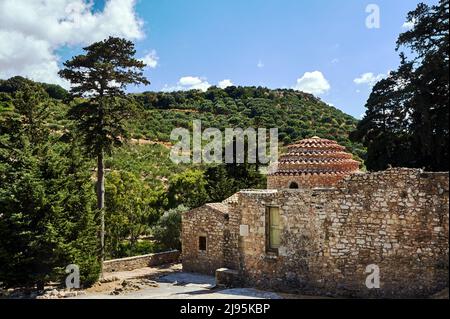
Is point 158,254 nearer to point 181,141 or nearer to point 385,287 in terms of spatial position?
point 385,287

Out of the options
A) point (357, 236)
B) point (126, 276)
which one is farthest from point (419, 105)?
point (126, 276)

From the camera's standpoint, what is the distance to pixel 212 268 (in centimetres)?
1955

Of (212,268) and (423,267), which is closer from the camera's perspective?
(423,267)

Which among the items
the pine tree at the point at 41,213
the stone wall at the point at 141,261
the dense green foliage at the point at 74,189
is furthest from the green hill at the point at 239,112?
the pine tree at the point at 41,213

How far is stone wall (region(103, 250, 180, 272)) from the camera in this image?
21703mm

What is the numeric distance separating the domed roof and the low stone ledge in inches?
164

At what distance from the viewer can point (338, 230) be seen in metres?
13.4

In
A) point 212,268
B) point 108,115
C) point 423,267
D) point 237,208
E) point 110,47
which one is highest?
point 110,47

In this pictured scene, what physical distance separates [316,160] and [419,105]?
4706 mm

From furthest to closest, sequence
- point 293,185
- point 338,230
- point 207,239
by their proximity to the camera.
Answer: point 207,239
point 293,185
point 338,230

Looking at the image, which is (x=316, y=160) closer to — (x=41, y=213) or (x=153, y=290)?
(x=153, y=290)

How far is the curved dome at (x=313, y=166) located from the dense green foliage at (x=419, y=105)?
1.42 meters

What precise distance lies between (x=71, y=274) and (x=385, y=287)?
1125cm
